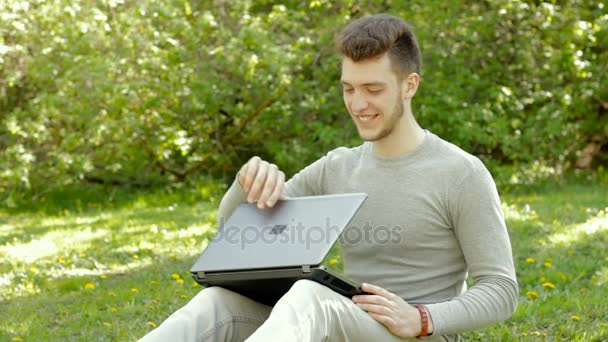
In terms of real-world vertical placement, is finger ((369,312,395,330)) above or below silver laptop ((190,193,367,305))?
below

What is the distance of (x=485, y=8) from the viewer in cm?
934

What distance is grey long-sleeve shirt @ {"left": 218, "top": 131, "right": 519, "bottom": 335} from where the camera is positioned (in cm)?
234

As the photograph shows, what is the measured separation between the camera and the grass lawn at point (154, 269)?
151 inches

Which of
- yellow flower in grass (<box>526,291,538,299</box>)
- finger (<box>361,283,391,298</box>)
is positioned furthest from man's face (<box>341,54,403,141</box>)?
yellow flower in grass (<box>526,291,538,299</box>)

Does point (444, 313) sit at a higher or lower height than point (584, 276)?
higher

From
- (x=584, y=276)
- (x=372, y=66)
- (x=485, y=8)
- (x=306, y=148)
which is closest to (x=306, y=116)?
(x=306, y=148)

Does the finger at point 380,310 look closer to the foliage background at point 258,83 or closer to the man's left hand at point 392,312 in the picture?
the man's left hand at point 392,312

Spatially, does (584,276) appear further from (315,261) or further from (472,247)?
(315,261)

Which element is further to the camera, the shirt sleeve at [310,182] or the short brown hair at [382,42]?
the shirt sleeve at [310,182]

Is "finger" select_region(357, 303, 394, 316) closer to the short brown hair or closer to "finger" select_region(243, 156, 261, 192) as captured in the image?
"finger" select_region(243, 156, 261, 192)

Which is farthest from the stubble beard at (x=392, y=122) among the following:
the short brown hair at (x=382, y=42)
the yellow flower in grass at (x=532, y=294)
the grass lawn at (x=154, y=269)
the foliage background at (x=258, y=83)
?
the foliage background at (x=258, y=83)

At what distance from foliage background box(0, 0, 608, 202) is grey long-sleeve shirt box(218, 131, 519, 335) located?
18.8 ft

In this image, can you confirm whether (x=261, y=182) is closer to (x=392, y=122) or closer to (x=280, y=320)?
(x=392, y=122)

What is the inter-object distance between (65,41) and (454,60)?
4.34 m
